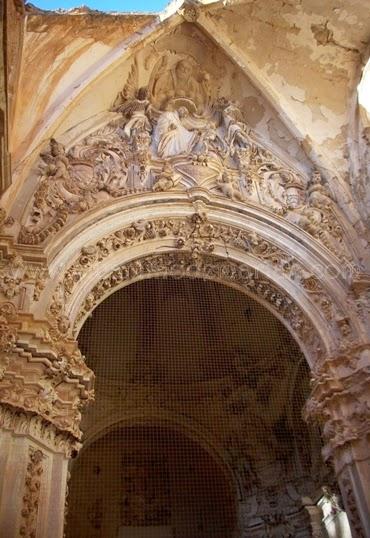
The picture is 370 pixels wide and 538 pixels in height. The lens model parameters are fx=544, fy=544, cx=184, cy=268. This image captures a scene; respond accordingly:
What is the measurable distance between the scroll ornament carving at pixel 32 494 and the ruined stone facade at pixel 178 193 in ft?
0.04

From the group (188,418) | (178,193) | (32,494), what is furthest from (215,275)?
(188,418)

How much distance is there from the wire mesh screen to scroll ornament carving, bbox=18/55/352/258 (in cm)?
214

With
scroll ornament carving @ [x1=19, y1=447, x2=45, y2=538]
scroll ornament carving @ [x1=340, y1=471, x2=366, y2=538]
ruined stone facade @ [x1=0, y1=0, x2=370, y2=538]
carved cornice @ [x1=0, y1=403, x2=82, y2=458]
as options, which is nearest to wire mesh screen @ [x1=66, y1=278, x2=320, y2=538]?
ruined stone facade @ [x1=0, y1=0, x2=370, y2=538]

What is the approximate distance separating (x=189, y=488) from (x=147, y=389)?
1824 millimetres

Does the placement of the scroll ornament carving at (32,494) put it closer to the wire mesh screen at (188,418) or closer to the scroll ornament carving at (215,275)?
the scroll ornament carving at (215,275)

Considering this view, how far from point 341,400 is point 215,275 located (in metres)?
2.23

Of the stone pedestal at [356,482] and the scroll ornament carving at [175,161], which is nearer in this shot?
the stone pedestal at [356,482]

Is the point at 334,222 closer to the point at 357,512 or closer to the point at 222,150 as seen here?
the point at 222,150

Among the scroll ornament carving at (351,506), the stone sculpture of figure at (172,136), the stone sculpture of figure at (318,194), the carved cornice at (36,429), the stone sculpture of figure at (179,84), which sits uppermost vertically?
the stone sculpture of figure at (179,84)

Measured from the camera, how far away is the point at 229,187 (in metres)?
7.08

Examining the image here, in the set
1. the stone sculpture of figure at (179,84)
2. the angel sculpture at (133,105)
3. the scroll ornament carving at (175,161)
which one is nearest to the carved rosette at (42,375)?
the scroll ornament carving at (175,161)

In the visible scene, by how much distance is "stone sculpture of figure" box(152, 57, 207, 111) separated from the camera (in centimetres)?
802

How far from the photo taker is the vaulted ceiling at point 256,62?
7.00 m

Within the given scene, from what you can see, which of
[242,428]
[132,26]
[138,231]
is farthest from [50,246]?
[242,428]
